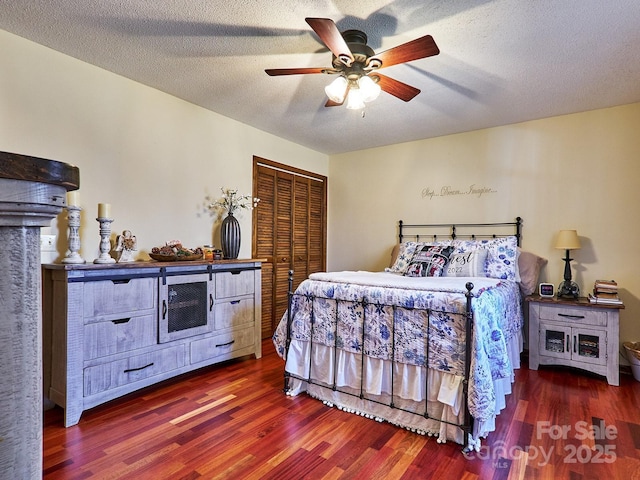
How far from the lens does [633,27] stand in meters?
2.06

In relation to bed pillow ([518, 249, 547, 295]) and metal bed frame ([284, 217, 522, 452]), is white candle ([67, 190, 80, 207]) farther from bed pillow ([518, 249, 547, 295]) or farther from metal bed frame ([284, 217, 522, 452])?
bed pillow ([518, 249, 547, 295])

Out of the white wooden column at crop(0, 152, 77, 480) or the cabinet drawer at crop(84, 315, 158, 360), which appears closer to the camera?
the white wooden column at crop(0, 152, 77, 480)

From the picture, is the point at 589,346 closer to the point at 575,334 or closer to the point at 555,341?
the point at 575,334

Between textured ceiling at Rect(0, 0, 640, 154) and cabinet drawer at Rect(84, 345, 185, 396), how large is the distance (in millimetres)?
2147

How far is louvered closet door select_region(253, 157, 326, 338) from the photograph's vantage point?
4137mm

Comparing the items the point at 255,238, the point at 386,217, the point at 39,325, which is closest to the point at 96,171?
the point at 255,238

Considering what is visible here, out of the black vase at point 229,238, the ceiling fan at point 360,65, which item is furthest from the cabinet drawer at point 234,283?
the ceiling fan at point 360,65

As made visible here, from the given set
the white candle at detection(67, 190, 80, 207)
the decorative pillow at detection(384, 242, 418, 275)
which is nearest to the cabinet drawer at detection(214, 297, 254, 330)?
the white candle at detection(67, 190, 80, 207)

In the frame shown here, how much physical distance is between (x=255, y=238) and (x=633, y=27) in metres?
3.45

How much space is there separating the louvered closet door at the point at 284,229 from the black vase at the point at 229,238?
22.1 inches

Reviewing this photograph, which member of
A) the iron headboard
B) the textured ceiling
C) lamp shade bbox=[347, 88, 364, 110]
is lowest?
the iron headboard

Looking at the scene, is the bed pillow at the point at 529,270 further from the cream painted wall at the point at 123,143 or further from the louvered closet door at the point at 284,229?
the cream painted wall at the point at 123,143

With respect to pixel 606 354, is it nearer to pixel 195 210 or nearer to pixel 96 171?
pixel 195 210

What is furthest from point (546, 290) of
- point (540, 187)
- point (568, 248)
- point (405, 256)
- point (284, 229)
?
point (284, 229)
